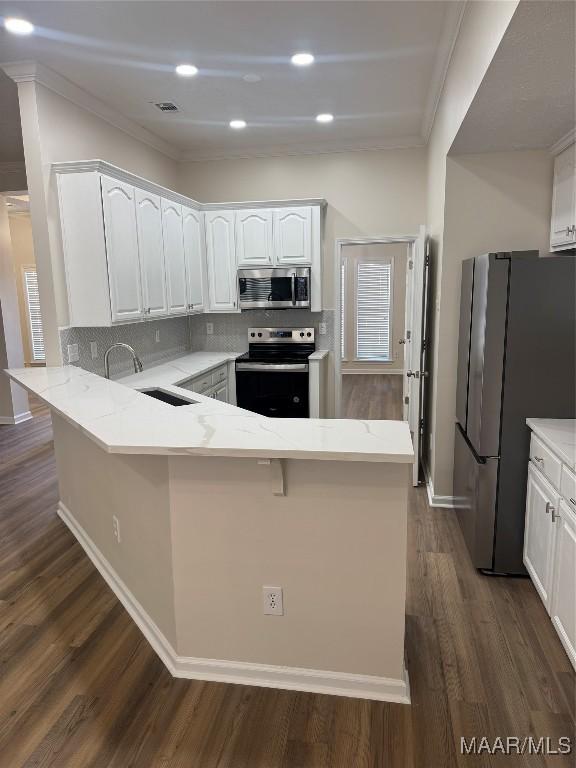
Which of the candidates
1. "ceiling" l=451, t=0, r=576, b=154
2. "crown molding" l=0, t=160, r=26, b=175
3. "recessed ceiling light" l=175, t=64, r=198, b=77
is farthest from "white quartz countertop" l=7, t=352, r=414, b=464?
"crown molding" l=0, t=160, r=26, b=175

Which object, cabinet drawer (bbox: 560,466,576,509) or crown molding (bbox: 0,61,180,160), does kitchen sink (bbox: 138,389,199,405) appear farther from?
crown molding (bbox: 0,61,180,160)

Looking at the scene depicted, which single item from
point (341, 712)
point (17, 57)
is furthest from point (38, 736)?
point (17, 57)

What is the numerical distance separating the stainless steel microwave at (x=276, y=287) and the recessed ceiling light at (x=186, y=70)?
200cm

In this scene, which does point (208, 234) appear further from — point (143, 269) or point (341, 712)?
point (341, 712)

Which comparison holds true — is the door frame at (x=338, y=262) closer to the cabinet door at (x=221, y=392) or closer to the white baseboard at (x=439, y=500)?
the cabinet door at (x=221, y=392)

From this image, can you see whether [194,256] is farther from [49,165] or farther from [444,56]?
[444,56]

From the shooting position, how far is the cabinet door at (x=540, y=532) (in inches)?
93.5

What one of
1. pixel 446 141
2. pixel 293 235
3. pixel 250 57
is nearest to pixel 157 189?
pixel 250 57

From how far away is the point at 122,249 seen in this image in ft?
11.8

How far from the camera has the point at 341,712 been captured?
1926 millimetres

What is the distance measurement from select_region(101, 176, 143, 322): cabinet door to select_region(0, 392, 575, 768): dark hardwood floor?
179 cm

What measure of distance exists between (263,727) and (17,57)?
3712 mm

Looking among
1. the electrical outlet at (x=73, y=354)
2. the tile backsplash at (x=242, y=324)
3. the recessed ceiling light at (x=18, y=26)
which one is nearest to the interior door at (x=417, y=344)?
the tile backsplash at (x=242, y=324)

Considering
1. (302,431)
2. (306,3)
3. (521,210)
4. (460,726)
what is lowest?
(460,726)
